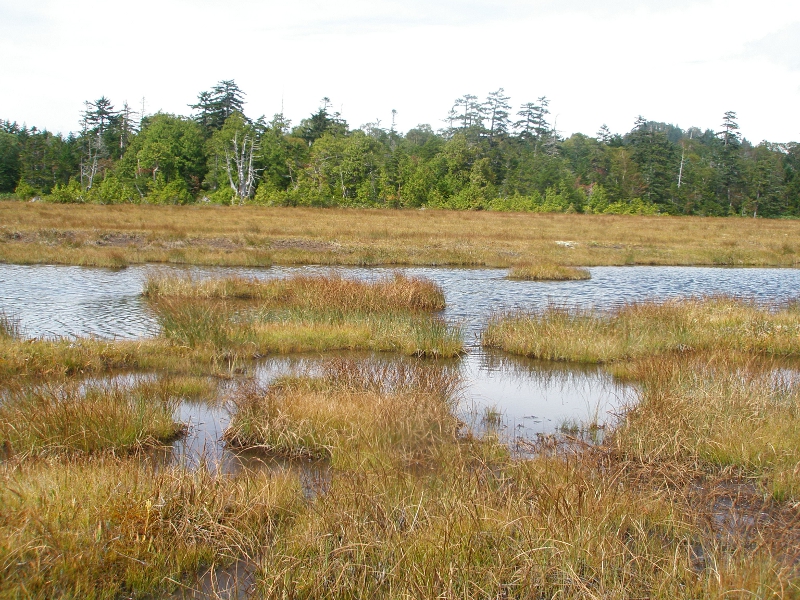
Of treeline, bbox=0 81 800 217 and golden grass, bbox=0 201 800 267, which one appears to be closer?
golden grass, bbox=0 201 800 267

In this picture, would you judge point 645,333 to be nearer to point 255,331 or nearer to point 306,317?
point 306,317

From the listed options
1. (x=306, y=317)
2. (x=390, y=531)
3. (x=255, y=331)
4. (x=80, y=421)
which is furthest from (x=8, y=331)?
(x=390, y=531)

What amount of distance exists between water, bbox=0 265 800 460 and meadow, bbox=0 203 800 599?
46cm

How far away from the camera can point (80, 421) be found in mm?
7324

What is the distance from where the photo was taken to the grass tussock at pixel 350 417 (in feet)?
23.8

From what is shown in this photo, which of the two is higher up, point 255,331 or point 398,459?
point 398,459

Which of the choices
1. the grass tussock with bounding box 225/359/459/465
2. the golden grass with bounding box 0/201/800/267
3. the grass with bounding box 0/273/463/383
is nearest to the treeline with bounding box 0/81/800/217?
the golden grass with bounding box 0/201/800/267

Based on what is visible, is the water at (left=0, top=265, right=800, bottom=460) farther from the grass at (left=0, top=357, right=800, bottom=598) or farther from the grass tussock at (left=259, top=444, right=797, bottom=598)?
the grass tussock at (left=259, top=444, right=797, bottom=598)

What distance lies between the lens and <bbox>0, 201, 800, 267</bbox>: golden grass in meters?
30.0

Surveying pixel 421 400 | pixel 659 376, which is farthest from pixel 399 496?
pixel 659 376

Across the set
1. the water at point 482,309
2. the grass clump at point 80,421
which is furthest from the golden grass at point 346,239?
the grass clump at point 80,421

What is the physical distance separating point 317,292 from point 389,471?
11.0m

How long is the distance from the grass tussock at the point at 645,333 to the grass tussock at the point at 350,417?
192 inches

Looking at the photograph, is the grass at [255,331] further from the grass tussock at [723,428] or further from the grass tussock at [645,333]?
the grass tussock at [723,428]
